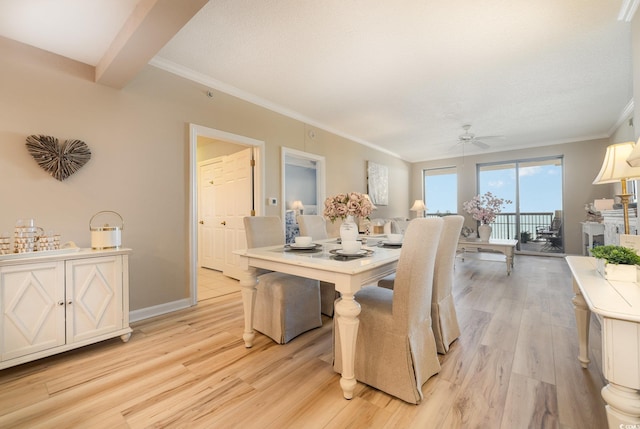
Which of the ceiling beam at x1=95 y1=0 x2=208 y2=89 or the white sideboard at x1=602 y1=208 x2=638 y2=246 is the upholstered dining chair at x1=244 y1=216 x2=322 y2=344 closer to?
the ceiling beam at x1=95 y1=0 x2=208 y2=89

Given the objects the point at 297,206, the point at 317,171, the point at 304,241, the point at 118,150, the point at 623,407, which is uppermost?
the point at 317,171

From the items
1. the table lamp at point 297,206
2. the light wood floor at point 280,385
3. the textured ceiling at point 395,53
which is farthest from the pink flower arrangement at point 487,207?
the table lamp at point 297,206

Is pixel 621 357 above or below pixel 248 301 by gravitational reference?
above

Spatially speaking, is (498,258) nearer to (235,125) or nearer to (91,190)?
(235,125)

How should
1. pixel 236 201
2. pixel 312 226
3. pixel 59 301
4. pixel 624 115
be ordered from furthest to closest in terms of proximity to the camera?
pixel 624 115 → pixel 236 201 → pixel 312 226 → pixel 59 301

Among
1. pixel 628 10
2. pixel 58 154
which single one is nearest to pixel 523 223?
pixel 628 10

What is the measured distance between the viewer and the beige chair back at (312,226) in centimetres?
299

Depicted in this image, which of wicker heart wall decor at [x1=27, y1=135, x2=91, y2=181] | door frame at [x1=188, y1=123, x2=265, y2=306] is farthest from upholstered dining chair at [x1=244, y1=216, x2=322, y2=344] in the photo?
wicker heart wall decor at [x1=27, y1=135, x2=91, y2=181]

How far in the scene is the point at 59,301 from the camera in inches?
75.6

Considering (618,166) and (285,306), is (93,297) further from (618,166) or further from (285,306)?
(618,166)

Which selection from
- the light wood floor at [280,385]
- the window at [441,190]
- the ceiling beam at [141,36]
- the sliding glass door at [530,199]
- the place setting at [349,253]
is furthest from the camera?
the window at [441,190]

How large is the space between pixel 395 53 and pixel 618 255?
7.78 feet

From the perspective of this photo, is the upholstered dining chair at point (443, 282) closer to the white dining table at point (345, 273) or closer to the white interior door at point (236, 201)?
the white dining table at point (345, 273)

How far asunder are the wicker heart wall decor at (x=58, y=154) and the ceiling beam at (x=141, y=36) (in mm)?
660
